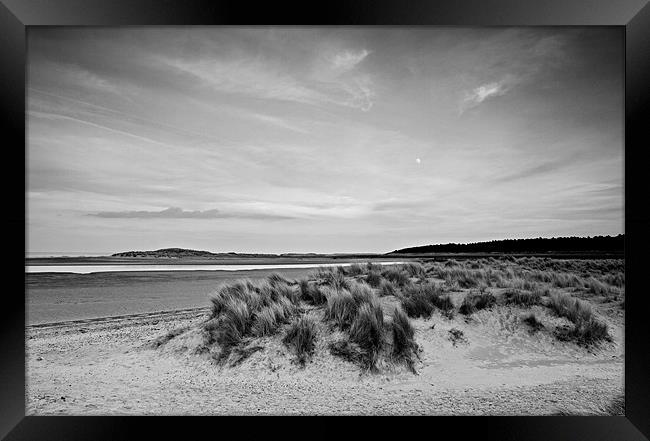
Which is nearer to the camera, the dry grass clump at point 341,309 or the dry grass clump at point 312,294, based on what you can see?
the dry grass clump at point 341,309

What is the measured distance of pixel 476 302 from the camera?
349cm

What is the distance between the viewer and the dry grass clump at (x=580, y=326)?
3107 millimetres

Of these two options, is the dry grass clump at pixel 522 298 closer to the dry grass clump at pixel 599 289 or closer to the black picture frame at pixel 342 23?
the black picture frame at pixel 342 23

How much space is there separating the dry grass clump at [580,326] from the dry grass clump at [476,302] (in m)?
0.65

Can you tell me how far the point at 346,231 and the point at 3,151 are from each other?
3909mm

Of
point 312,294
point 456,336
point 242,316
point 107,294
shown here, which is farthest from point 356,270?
point 107,294

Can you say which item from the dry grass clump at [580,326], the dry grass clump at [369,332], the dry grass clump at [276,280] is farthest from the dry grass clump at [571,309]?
the dry grass clump at [276,280]

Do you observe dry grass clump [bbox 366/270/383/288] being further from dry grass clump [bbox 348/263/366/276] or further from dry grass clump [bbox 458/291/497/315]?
dry grass clump [bbox 458/291/497/315]

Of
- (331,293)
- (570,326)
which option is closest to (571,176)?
(570,326)

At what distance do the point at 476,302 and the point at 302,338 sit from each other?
2124 mm

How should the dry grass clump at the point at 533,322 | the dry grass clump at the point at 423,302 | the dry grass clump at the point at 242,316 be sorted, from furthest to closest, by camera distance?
the dry grass clump at the point at 423,302 → the dry grass clump at the point at 533,322 → the dry grass clump at the point at 242,316

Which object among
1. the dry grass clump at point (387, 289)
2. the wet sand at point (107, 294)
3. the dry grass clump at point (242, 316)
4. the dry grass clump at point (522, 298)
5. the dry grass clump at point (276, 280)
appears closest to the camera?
the dry grass clump at point (242, 316)

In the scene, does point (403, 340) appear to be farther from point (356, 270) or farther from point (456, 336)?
point (356, 270)

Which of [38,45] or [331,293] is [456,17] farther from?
[38,45]
